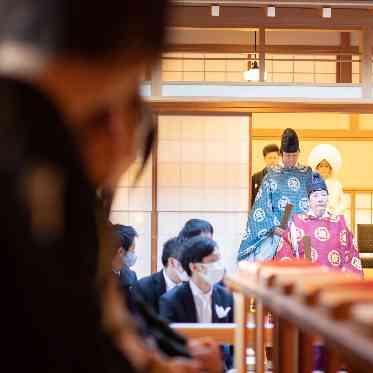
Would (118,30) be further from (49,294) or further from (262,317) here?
(262,317)

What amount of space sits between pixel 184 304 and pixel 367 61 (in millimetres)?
4624

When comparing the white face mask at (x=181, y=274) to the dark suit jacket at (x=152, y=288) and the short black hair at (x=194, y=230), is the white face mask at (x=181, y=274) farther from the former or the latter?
the short black hair at (x=194, y=230)

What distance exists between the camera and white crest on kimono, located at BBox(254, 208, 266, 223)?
25.3ft

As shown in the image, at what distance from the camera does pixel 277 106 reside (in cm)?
827

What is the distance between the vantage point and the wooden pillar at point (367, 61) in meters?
8.32

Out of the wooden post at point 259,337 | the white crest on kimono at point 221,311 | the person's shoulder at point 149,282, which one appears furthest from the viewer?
the person's shoulder at point 149,282

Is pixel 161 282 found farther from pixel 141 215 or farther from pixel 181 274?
pixel 141 215

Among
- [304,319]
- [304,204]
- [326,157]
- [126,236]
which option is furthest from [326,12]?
[304,319]

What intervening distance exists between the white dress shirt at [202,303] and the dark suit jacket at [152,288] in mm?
362

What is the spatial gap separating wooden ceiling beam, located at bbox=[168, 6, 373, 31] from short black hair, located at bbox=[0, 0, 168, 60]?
7517mm

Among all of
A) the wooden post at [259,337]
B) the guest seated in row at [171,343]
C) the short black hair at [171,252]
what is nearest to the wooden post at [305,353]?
the wooden post at [259,337]

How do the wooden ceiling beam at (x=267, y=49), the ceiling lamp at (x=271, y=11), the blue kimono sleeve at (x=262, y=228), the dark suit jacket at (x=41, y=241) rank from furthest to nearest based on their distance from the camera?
the wooden ceiling beam at (x=267, y=49) < the ceiling lamp at (x=271, y=11) < the blue kimono sleeve at (x=262, y=228) < the dark suit jacket at (x=41, y=241)

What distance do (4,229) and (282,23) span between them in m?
7.80

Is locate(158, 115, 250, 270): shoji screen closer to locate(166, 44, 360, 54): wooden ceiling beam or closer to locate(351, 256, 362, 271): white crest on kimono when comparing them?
locate(166, 44, 360, 54): wooden ceiling beam
